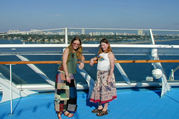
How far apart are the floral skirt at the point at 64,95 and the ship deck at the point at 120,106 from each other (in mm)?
199

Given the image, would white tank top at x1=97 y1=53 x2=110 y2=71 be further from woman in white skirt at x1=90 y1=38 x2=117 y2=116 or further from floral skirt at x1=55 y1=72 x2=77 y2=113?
floral skirt at x1=55 y1=72 x2=77 y2=113

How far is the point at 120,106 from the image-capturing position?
359 centimetres

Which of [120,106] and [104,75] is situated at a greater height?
[104,75]

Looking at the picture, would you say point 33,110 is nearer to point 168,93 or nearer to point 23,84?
point 23,84

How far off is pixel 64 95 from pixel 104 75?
67 centimetres

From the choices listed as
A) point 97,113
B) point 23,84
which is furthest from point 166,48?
point 23,84

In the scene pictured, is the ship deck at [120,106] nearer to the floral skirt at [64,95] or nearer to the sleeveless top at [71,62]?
the floral skirt at [64,95]

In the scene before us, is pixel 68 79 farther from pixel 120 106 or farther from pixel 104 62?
pixel 120 106

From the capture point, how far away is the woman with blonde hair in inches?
110

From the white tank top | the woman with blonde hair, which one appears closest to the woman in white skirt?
the white tank top

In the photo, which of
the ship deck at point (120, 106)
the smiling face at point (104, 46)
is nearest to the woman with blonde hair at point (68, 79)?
the ship deck at point (120, 106)

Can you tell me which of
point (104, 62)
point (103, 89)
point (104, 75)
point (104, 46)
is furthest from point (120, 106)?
point (104, 46)

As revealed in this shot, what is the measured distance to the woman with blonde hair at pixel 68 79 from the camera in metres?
2.79

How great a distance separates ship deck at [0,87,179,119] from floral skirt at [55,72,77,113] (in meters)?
0.20
